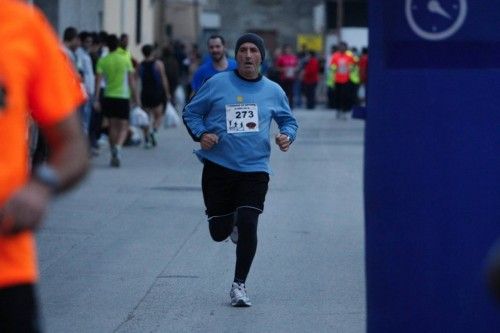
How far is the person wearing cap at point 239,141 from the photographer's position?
969 cm

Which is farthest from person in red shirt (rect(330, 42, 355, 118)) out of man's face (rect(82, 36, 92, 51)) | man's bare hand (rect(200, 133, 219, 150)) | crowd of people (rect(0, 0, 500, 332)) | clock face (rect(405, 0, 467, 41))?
clock face (rect(405, 0, 467, 41))

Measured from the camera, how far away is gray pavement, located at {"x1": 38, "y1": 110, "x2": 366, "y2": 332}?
30.6 feet

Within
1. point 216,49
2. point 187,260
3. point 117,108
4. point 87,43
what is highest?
point 216,49

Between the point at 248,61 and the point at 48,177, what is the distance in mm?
5951

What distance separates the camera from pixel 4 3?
13.6ft

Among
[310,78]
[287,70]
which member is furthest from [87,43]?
[310,78]

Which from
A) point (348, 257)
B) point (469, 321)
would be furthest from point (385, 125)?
point (348, 257)

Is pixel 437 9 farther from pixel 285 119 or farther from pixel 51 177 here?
pixel 285 119

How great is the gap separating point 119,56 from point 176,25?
41.9 meters

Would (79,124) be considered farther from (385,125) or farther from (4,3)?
(385,125)

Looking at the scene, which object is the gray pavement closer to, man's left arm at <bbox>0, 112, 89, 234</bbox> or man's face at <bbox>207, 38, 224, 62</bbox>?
man's face at <bbox>207, 38, 224, 62</bbox>

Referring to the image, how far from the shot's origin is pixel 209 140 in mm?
9812

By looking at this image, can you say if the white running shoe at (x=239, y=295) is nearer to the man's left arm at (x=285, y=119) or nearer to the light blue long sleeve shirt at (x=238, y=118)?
the light blue long sleeve shirt at (x=238, y=118)

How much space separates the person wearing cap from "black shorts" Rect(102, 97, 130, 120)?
12121 millimetres
